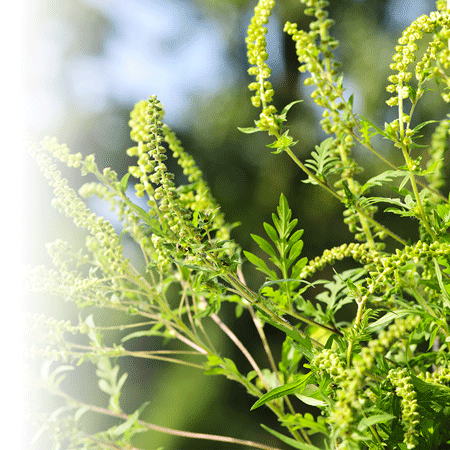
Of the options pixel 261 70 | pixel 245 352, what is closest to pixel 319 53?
pixel 261 70

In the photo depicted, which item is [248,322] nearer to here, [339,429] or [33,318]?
[33,318]

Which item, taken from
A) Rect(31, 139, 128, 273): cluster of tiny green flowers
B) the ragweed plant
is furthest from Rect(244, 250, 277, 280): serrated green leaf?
Rect(31, 139, 128, 273): cluster of tiny green flowers

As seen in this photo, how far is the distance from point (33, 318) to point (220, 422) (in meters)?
1.48

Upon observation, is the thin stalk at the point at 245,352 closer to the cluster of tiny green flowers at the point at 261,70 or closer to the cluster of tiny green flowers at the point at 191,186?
the cluster of tiny green flowers at the point at 191,186

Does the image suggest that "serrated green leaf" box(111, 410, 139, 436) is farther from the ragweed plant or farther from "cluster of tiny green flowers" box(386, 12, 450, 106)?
"cluster of tiny green flowers" box(386, 12, 450, 106)

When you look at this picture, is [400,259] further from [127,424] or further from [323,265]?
[127,424]

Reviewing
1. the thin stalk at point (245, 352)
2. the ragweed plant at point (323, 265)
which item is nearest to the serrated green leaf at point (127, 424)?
the ragweed plant at point (323, 265)

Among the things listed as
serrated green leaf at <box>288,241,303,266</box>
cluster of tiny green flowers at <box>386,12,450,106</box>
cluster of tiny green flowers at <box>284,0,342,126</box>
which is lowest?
serrated green leaf at <box>288,241,303,266</box>

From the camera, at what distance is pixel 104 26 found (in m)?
2.40

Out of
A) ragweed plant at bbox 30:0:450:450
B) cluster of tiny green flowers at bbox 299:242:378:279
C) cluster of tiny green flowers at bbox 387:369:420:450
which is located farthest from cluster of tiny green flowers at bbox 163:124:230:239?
cluster of tiny green flowers at bbox 387:369:420:450

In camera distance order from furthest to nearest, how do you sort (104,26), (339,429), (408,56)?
(104,26)
(408,56)
(339,429)

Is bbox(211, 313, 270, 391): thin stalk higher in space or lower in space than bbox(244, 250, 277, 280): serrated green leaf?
lower

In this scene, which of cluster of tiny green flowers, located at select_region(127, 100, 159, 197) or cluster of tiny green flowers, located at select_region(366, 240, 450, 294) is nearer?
cluster of tiny green flowers, located at select_region(366, 240, 450, 294)

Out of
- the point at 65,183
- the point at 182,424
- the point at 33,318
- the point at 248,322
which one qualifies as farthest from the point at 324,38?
the point at 182,424
